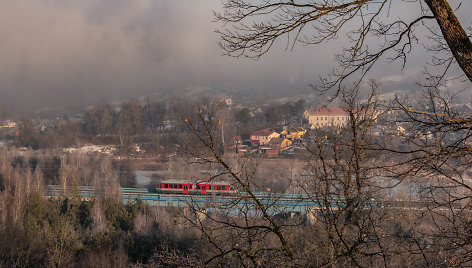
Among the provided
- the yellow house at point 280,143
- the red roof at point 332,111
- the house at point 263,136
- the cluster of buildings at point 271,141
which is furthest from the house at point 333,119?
the house at point 263,136

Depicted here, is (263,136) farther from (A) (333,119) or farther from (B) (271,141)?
(A) (333,119)

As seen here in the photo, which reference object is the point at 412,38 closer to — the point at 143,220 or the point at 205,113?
the point at 205,113

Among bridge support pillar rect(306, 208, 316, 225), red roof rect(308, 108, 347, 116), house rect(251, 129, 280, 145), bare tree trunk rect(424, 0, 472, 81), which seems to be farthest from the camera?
house rect(251, 129, 280, 145)

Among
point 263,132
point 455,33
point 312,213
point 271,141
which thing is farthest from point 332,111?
point 263,132

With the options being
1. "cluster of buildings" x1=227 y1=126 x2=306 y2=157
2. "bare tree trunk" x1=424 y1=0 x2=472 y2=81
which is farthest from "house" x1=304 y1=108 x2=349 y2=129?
"cluster of buildings" x1=227 y1=126 x2=306 y2=157

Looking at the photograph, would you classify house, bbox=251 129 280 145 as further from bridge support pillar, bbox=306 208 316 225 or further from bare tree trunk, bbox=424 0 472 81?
bare tree trunk, bbox=424 0 472 81

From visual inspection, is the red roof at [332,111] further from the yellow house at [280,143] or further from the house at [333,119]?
the yellow house at [280,143]
